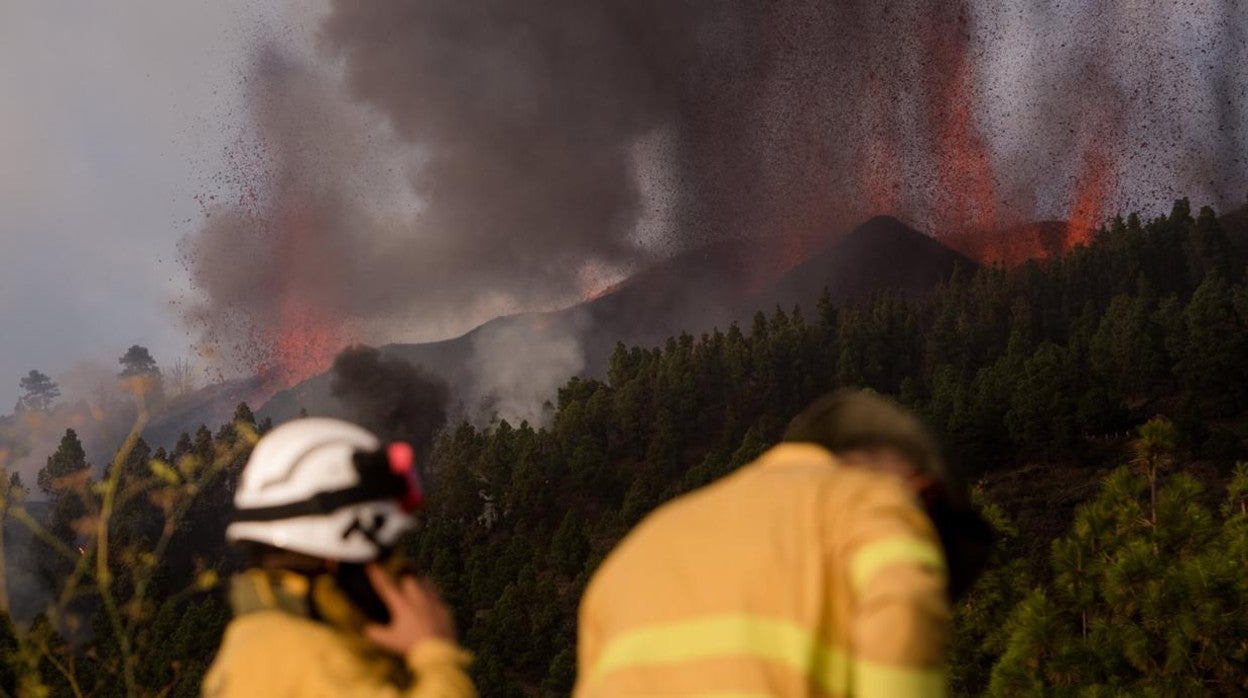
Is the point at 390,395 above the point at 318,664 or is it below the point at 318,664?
above

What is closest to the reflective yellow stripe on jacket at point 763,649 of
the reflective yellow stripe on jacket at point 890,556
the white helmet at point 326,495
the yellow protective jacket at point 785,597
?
the yellow protective jacket at point 785,597

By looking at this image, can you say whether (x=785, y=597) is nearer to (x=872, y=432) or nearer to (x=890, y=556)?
(x=890, y=556)

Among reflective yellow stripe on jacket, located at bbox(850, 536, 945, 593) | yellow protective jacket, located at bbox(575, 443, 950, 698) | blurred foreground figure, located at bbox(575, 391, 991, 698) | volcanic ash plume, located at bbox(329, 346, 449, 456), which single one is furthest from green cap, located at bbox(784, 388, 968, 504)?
volcanic ash plume, located at bbox(329, 346, 449, 456)

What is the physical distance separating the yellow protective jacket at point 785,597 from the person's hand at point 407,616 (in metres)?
0.36

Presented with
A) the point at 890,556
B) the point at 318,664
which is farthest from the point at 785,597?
the point at 318,664

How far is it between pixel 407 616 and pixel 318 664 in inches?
7.2

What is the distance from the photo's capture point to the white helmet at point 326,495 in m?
2.23

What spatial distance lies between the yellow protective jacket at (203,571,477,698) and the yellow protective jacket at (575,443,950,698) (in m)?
0.29

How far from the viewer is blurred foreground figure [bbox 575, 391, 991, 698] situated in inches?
67.3

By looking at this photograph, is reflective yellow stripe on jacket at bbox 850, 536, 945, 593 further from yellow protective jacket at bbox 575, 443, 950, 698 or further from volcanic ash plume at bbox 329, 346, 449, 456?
volcanic ash plume at bbox 329, 346, 449, 456

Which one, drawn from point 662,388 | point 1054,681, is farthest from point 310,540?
point 662,388

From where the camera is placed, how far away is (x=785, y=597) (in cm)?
181

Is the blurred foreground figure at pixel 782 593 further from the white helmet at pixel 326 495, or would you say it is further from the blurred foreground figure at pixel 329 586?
the white helmet at pixel 326 495

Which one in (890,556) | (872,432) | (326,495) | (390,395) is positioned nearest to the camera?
(890,556)
